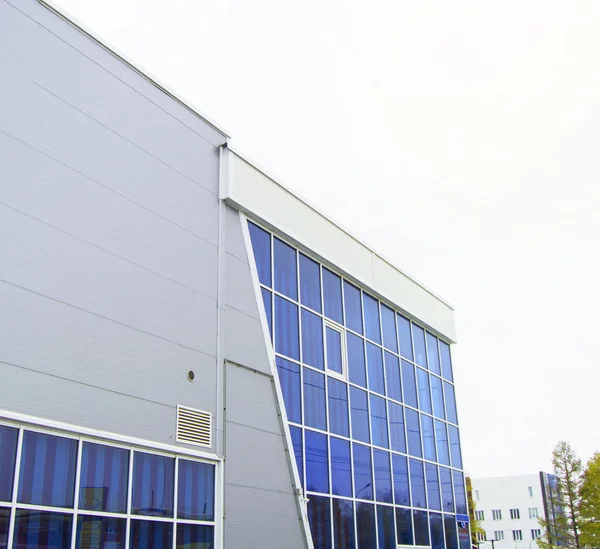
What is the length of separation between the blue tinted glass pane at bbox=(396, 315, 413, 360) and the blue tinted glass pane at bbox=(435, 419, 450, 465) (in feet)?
8.96

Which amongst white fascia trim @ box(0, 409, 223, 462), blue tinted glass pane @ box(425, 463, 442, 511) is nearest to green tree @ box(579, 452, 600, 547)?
blue tinted glass pane @ box(425, 463, 442, 511)

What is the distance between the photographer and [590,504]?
139 ft

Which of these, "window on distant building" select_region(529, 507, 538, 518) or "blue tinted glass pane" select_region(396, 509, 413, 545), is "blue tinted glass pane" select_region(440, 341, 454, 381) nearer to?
"blue tinted glass pane" select_region(396, 509, 413, 545)

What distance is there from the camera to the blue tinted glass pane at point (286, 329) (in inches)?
634

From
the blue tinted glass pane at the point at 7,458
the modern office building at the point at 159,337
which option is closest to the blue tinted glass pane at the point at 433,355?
the modern office building at the point at 159,337

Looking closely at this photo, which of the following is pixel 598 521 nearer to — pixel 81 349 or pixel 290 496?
pixel 290 496

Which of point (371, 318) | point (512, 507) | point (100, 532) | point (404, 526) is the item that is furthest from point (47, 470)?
point (512, 507)

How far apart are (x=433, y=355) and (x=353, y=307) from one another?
5.97 metres

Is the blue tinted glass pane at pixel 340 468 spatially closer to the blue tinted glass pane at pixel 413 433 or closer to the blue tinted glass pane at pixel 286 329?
the blue tinted glass pane at pixel 286 329

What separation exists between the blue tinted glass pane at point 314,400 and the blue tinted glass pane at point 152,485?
4606 millimetres

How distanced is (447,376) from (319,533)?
11.3 m

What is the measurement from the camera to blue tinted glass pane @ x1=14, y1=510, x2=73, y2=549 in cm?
966

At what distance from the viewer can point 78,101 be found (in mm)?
12578

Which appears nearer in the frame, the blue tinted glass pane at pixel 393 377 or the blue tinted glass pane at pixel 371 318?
the blue tinted glass pane at pixel 371 318
